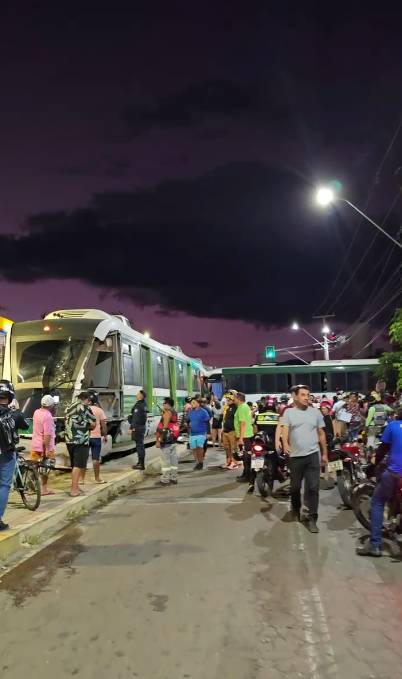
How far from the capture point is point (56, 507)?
8906 mm

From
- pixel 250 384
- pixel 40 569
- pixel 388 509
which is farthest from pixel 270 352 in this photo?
pixel 40 569

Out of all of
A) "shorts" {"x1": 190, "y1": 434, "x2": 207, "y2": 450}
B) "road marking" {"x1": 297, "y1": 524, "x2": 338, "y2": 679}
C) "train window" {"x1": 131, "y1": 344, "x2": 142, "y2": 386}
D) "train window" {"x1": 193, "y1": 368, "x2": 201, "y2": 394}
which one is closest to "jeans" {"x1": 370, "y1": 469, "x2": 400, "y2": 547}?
"road marking" {"x1": 297, "y1": 524, "x2": 338, "y2": 679}

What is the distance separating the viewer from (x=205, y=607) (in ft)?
16.0

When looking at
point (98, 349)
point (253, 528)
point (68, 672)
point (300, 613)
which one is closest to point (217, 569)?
point (300, 613)

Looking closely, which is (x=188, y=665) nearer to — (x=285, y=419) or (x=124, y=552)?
(x=124, y=552)

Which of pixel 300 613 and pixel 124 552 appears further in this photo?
pixel 124 552

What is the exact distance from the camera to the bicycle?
885cm

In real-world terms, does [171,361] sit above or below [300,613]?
above

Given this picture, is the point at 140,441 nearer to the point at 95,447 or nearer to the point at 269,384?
the point at 95,447

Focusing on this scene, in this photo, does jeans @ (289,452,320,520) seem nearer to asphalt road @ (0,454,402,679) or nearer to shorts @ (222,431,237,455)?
asphalt road @ (0,454,402,679)

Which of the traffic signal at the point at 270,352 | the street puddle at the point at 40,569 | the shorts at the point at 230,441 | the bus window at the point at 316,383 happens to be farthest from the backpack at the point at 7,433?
the traffic signal at the point at 270,352

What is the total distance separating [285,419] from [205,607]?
355cm

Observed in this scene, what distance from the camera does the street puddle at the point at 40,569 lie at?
17.9ft

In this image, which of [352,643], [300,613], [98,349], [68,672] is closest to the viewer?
[68,672]
